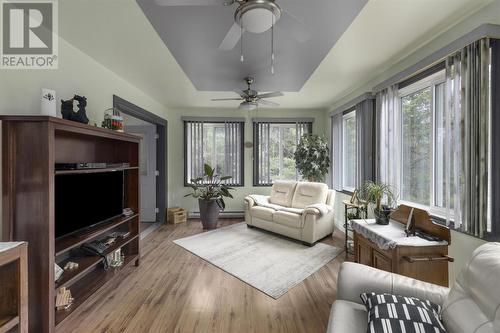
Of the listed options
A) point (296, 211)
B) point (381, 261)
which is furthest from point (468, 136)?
point (296, 211)

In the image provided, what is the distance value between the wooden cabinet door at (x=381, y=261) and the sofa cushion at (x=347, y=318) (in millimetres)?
722

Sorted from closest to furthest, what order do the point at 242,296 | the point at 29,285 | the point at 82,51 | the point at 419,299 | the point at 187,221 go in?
the point at 419,299 < the point at 29,285 < the point at 242,296 < the point at 82,51 < the point at 187,221

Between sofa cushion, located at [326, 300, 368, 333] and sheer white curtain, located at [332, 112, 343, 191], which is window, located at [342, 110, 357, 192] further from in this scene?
sofa cushion, located at [326, 300, 368, 333]

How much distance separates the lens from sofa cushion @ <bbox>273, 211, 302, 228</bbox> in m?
3.54

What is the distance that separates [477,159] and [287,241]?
2564 mm

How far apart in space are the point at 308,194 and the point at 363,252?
5.98 ft

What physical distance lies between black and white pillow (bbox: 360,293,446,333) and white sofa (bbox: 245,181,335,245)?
2201 mm

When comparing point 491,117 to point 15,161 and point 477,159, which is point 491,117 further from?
point 15,161

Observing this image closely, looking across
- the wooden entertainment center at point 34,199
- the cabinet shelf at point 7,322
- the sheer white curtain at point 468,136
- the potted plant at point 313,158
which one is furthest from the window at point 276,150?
the cabinet shelf at point 7,322

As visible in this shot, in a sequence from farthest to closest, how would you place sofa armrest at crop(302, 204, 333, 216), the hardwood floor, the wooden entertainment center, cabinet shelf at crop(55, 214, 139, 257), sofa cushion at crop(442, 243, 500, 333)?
sofa armrest at crop(302, 204, 333, 216), the hardwood floor, cabinet shelf at crop(55, 214, 139, 257), the wooden entertainment center, sofa cushion at crop(442, 243, 500, 333)

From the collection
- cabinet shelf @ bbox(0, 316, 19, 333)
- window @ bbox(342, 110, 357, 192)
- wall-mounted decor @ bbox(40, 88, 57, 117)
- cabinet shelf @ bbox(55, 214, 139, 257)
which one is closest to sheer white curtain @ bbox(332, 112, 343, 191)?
window @ bbox(342, 110, 357, 192)

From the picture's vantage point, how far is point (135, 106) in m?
3.47

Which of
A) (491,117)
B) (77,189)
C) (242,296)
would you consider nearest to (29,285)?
(77,189)

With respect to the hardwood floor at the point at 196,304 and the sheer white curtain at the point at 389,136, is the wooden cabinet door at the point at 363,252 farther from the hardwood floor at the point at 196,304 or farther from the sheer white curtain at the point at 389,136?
the sheer white curtain at the point at 389,136
